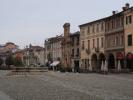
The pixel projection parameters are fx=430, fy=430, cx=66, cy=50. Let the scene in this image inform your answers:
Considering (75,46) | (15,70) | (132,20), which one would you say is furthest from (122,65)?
(75,46)

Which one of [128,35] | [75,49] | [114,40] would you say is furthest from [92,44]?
[128,35]

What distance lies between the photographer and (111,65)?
89.1 metres

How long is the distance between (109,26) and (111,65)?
324 inches

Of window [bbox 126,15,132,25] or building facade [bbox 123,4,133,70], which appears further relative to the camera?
window [bbox 126,15,132,25]

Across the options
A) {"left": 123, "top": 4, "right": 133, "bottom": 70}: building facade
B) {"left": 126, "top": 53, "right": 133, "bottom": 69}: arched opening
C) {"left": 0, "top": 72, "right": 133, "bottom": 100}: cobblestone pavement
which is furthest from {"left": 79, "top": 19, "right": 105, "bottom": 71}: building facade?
{"left": 0, "top": 72, "right": 133, "bottom": 100}: cobblestone pavement

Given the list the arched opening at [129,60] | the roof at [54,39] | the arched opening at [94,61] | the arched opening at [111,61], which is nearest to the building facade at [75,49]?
the arched opening at [94,61]

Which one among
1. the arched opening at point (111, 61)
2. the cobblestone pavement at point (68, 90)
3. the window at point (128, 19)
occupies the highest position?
the window at point (128, 19)

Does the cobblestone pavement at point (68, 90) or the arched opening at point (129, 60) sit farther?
the arched opening at point (129, 60)

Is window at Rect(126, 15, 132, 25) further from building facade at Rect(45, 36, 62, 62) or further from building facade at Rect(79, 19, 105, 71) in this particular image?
building facade at Rect(45, 36, 62, 62)

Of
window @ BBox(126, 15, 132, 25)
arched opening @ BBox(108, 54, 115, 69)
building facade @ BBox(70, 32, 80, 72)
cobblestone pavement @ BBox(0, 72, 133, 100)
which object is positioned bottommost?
cobblestone pavement @ BBox(0, 72, 133, 100)

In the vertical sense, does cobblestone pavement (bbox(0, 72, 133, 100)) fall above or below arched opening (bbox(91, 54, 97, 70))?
below

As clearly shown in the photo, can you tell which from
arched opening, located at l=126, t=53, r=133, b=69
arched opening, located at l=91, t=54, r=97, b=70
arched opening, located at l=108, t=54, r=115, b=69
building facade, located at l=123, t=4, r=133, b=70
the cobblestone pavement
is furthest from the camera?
arched opening, located at l=91, t=54, r=97, b=70

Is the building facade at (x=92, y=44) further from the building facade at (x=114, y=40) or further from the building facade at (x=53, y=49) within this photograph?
the building facade at (x=53, y=49)

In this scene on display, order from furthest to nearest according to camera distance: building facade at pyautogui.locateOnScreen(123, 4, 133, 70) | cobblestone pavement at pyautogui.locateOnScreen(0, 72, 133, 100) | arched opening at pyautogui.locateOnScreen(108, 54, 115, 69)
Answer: arched opening at pyautogui.locateOnScreen(108, 54, 115, 69), building facade at pyautogui.locateOnScreen(123, 4, 133, 70), cobblestone pavement at pyautogui.locateOnScreen(0, 72, 133, 100)
